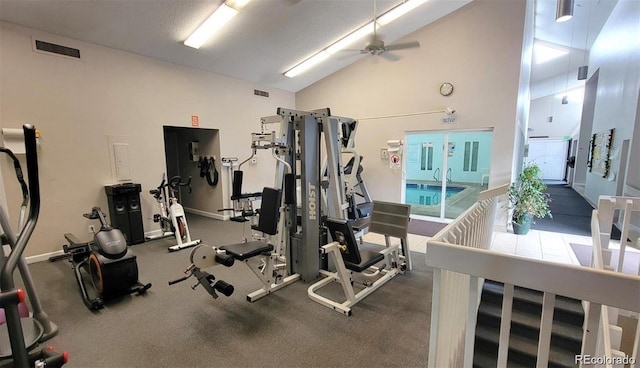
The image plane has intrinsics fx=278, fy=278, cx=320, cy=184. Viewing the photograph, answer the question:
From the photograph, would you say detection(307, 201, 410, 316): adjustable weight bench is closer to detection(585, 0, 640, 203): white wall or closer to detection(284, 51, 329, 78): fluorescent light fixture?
detection(284, 51, 329, 78): fluorescent light fixture

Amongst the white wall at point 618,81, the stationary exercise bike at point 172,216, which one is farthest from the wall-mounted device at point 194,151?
the white wall at point 618,81

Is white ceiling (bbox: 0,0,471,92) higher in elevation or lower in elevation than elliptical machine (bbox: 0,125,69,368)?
higher

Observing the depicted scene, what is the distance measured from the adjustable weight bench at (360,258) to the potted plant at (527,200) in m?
2.82

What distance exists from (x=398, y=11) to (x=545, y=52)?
6.57 metres

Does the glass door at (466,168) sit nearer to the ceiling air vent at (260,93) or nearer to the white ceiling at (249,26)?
the white ceiling at (249,26)

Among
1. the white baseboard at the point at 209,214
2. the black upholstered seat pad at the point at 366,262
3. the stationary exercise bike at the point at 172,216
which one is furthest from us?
the white baseboard at the point at 209,214

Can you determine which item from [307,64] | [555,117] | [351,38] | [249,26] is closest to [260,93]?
[307,64]

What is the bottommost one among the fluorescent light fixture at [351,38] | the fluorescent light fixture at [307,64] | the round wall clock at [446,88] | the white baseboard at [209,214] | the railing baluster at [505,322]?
the white baseboard at [209,214]

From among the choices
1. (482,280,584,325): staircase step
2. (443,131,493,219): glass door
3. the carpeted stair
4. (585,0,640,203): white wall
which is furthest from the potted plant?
the carpeted stair

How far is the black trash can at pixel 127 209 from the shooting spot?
4434mm

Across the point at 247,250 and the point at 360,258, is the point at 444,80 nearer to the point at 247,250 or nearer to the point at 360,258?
the point at 360,258

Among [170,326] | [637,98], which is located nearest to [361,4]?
[637,98]

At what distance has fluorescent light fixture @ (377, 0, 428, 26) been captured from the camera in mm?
4797

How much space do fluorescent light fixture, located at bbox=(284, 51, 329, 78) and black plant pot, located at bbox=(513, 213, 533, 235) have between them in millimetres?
4987
